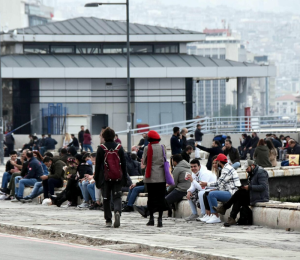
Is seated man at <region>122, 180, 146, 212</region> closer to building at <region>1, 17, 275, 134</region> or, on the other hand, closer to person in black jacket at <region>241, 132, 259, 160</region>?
person in black jacket at <region>241, 132, 259, 160</region>

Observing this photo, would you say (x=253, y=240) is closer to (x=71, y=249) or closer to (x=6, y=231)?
(x=71, y=249)

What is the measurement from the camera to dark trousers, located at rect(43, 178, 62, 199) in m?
18.3

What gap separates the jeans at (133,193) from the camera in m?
15.7

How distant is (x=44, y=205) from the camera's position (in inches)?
716

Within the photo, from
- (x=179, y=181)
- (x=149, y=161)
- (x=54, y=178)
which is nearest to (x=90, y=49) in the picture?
(x=54, y=178)

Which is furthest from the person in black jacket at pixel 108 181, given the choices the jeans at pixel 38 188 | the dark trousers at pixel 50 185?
the jeans at pixel 38 188

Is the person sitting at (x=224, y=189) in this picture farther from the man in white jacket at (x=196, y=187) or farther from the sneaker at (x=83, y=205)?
the sneaker at (x=83, y=205)

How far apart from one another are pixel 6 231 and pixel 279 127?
3579 centimetres

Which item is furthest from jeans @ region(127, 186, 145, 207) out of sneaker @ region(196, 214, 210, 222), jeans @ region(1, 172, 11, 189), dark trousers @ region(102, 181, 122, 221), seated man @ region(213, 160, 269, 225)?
jeans @ region(1, 172, 11, 189)

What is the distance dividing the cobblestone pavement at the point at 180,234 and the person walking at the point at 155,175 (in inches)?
14.0

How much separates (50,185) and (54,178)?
20cm

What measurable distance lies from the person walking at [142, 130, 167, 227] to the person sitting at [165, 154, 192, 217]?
1.64 metres

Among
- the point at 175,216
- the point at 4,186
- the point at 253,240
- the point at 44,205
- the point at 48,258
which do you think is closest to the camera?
the point at 48,258

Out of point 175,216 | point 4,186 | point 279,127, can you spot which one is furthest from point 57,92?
point 175,216
